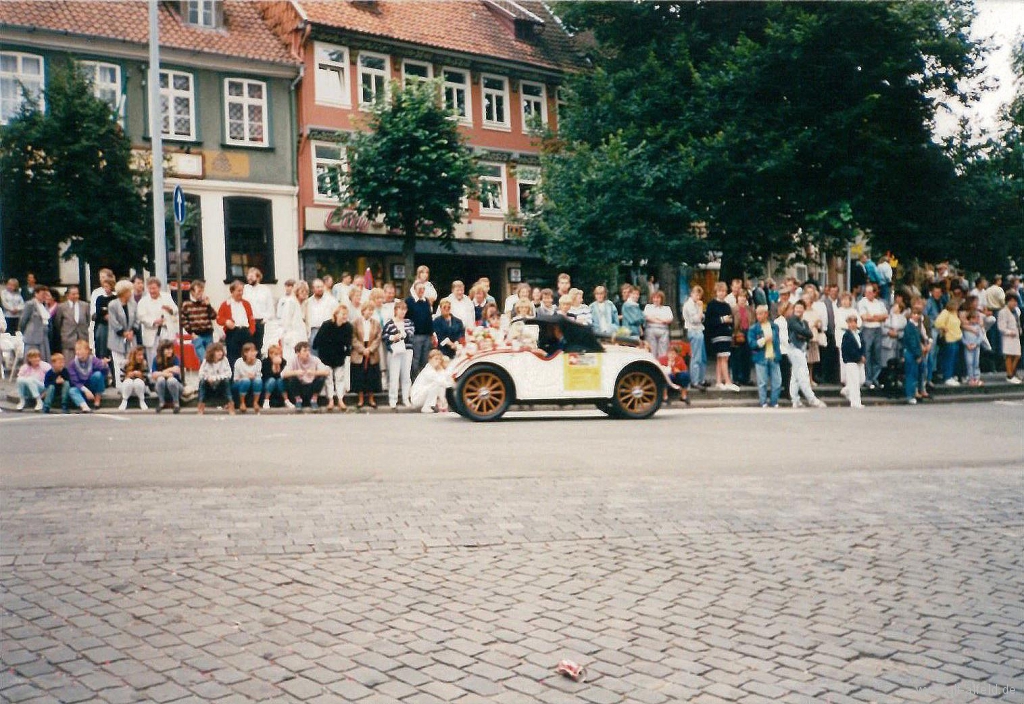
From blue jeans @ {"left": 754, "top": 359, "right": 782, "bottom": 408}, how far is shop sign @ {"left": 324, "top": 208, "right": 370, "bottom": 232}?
63.7ft

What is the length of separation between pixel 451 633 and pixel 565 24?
29371 mm

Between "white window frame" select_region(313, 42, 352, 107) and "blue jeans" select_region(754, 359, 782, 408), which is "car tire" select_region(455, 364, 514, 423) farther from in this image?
"white window frame" select_region(313, 42, 352, 107)

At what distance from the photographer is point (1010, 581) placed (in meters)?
6.16

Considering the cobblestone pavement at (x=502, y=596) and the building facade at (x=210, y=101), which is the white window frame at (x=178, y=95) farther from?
the cobblestone pavement at (x=502, y=596)

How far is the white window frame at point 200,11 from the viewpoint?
3425cm

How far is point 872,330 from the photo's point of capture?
19.8 m

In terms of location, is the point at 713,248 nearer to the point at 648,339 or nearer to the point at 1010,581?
the point at 648,339

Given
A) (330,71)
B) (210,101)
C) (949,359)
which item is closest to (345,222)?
(330,71)

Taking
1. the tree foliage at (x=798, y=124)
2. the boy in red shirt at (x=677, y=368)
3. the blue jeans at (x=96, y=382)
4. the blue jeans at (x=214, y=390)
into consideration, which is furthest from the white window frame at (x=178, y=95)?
the boy in red shirt at (x=677, y=368)

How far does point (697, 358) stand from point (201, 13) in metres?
23.7

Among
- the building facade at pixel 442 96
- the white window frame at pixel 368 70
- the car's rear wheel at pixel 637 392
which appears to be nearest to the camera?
the car's rear wheel at pixel 637 392

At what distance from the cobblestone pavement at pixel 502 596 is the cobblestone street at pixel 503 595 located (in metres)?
0.02

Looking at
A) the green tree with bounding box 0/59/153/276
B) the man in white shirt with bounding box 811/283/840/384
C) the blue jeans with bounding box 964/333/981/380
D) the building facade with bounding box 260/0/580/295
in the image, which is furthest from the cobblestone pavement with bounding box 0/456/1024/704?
the building facade with bounding box 260/0/580/295

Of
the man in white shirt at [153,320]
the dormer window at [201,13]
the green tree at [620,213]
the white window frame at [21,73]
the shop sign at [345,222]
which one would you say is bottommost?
the man in white shirt at [153,320]
